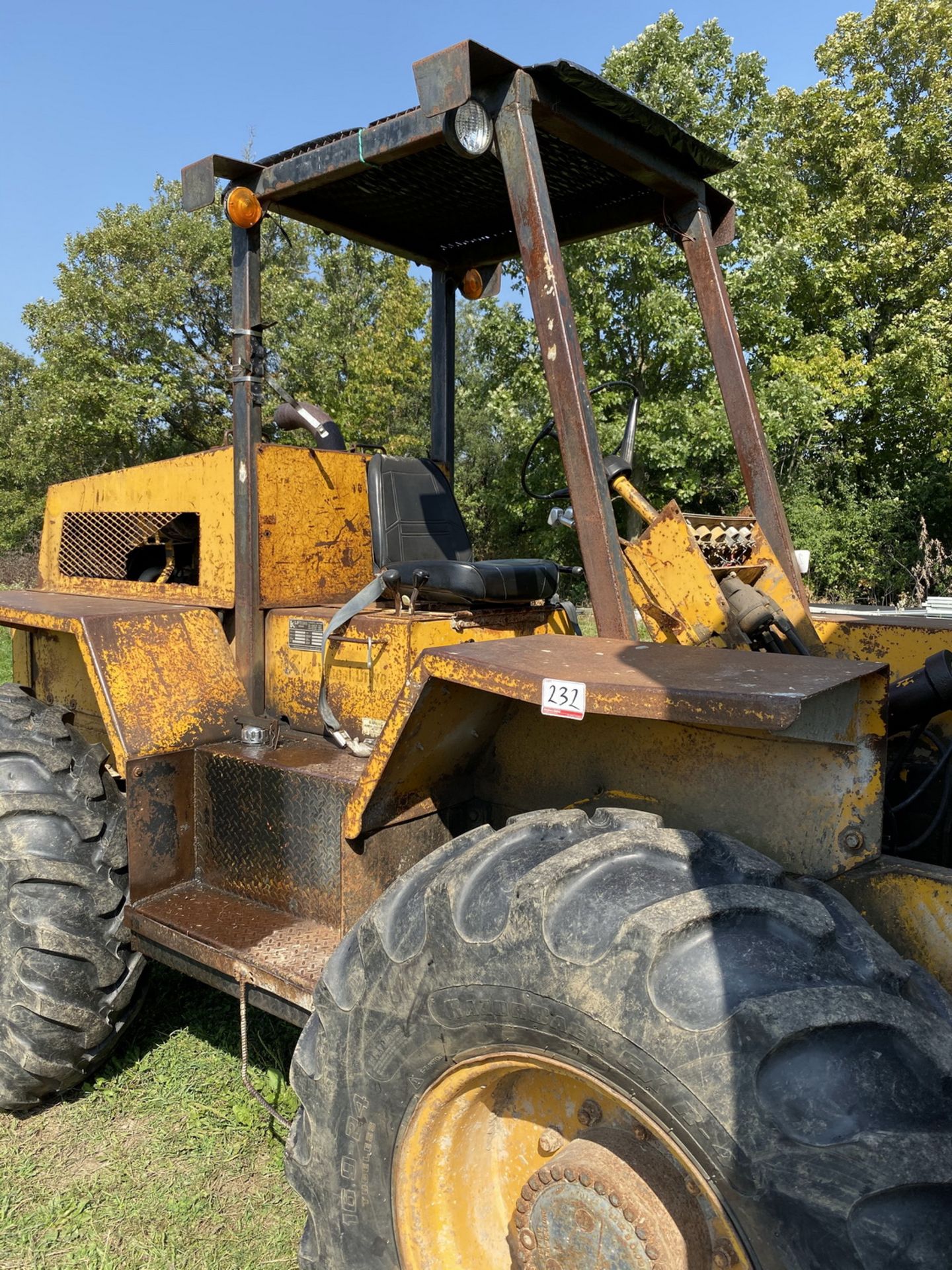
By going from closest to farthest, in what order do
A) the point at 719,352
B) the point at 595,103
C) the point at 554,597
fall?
the point at 595,103 → the point at 719,352 → the point at 554,597

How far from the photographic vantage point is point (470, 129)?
225 cm

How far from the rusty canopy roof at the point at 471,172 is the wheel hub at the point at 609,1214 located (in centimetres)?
223

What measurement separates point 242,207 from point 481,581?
1.32 meters

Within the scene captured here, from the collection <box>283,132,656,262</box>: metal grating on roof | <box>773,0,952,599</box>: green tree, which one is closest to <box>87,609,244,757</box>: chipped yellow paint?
<box>283,132,656,262</box>: metal grating on roof

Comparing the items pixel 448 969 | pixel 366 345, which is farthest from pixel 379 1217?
pixel 366 345

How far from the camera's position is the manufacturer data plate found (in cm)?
287

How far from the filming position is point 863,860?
1.77 m

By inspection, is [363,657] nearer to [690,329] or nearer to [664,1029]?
[664,1029]

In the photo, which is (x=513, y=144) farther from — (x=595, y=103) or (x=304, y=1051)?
(x=304, y=1051)

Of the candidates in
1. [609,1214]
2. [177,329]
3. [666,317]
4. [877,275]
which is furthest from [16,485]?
[609,1214]

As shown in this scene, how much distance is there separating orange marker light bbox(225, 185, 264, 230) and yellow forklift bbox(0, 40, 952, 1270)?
0.4 inches

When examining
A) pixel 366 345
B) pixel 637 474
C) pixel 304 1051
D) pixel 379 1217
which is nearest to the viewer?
pixel 379 1217

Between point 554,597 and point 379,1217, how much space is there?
6.57 feet

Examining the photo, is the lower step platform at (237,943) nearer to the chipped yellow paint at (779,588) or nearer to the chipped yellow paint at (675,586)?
the chipped yellow paint at (675,586)
